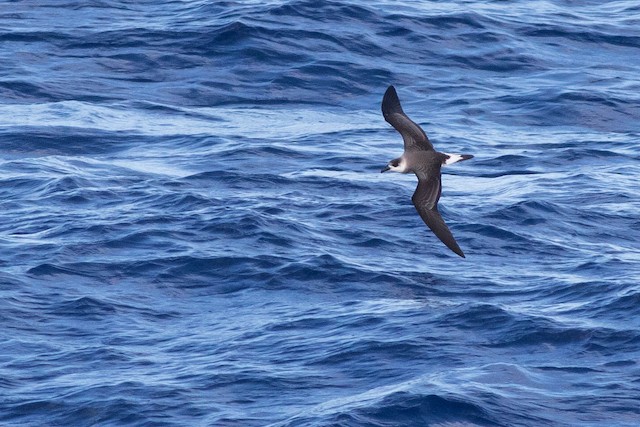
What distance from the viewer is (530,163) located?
17.5 metres

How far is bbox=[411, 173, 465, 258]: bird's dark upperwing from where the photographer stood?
13414mm

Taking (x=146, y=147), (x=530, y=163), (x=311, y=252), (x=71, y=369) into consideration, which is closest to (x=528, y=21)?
(x=530, y=163)

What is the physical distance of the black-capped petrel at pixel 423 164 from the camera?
13634 mm

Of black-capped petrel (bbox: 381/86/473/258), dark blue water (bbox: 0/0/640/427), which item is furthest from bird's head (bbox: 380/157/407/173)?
dark blue water (bbox: 0/0/640/427)

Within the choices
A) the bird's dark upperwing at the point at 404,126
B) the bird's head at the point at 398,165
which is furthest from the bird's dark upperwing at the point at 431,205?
the bird's dark upperwing at the point at 404,126

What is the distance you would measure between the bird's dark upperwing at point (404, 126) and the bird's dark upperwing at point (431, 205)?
0.41 meters

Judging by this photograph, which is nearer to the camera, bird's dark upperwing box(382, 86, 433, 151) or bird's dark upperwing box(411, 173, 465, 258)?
bird's dark upperwing box(411, 173, 465, 258)

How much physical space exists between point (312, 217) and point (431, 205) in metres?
1.98

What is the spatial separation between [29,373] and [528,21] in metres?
14.2

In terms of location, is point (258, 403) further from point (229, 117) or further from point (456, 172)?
point (229, 117)

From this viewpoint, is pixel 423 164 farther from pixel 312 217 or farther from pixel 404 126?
pixel 312 217

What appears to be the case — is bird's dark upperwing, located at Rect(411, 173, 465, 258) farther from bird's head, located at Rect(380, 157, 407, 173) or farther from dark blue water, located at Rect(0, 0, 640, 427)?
dark blue water, located at Rect(0, 0, 640, 427)

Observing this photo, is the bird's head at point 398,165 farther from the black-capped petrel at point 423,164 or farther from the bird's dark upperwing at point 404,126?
the bird's dark upperwing at point 404,126

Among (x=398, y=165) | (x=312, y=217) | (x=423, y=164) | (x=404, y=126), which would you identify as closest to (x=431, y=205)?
(x=423, y=164)
